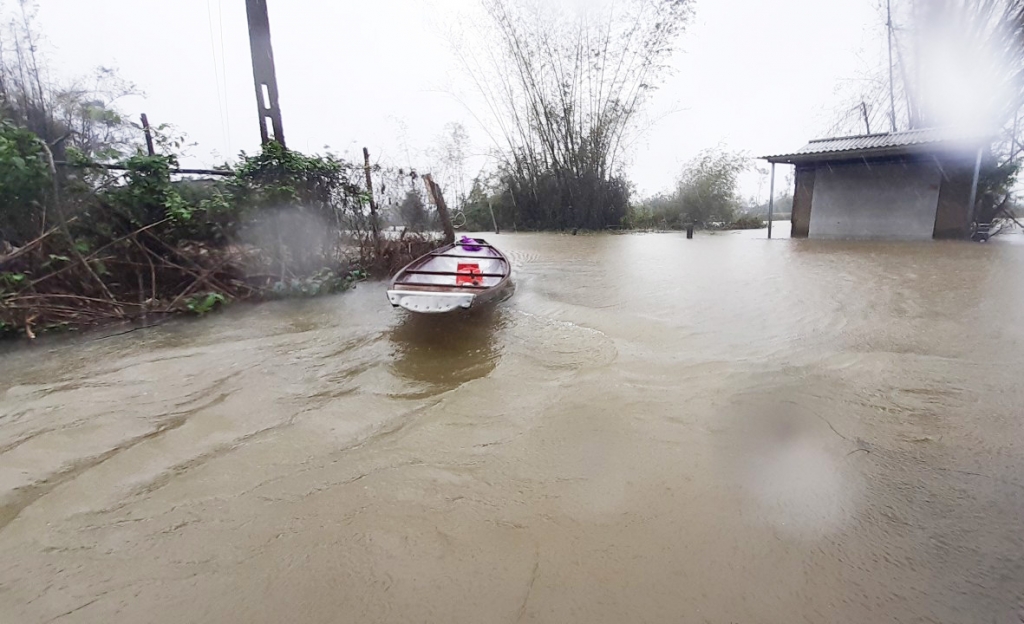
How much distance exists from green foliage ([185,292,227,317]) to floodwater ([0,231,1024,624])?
0.67 meters

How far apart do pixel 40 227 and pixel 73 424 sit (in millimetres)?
3359

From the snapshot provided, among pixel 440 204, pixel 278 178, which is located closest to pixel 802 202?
pixel 440 204

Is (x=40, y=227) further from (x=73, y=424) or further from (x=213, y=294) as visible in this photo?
(x=73, y=424)

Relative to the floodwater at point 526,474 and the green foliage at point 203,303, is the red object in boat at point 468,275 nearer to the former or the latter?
the floodwater at point 526,474

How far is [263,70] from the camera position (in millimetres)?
7094

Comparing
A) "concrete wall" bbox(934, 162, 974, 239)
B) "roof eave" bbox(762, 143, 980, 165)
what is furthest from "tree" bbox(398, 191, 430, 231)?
"concrete wall" bbox(934, 162, 974, 239)

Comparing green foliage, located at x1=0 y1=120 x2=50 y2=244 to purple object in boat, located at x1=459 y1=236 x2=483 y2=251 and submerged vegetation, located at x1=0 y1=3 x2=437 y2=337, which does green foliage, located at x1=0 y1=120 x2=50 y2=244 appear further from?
purple object in boat, located at x1=459 y1=236 x2=483 y2=251

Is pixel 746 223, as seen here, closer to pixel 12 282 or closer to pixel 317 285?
pixel 317 285

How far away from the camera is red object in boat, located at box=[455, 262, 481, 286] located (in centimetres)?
544

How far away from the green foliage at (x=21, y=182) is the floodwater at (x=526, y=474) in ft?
4.61

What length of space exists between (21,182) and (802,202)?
15136 mm

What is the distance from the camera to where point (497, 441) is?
9.18 ft

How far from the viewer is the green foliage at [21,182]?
451cm

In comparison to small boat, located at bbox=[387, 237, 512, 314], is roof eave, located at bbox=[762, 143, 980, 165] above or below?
above
